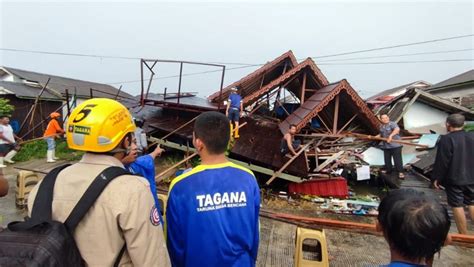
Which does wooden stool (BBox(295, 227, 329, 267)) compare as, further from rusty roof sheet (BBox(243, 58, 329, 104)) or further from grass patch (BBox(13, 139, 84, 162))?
grass patch (BBox(13, 139, 84, 162))

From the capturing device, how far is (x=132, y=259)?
1332 millimetres

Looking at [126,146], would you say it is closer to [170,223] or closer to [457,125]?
[170,223]

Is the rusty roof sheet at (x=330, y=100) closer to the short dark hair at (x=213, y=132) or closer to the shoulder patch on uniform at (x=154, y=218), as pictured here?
the short dark hair at (x=213, y=132)

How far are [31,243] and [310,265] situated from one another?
240 cm

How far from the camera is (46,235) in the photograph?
1.19 meters

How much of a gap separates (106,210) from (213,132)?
0.79m

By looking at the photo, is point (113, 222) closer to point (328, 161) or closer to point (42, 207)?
point (42, 207)

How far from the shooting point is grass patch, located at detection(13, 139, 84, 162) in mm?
10812

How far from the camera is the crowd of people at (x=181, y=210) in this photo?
125cm

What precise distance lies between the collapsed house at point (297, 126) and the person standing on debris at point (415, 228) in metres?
6.64

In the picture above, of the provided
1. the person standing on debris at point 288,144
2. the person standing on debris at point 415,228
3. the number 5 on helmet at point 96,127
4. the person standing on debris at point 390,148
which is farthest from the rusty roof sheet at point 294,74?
the person standing on debris at point 415,228

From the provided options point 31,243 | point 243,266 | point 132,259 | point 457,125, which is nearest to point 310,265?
point 243,266

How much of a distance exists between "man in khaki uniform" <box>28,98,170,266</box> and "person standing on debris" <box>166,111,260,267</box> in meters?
0.33

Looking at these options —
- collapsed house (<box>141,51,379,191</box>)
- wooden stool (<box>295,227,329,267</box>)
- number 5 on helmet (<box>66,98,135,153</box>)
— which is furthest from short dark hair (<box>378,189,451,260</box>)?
collapsed house (<box>141,51,379,191</box>)
